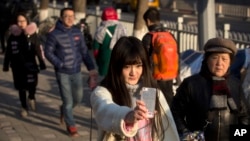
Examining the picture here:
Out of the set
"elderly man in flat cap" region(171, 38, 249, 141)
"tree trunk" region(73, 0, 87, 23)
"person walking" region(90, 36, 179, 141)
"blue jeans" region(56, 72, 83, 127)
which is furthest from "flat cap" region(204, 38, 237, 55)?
"tree trunk" region(73, 0, 87, 23)

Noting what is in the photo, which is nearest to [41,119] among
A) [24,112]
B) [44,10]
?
[24,112]

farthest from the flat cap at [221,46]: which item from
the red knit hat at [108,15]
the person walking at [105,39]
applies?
the red knit hat at [108,15]

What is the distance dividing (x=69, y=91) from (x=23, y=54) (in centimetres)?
183

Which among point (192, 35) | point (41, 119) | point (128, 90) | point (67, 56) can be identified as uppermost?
point (128, 90)

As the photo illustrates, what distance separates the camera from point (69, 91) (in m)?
7.93

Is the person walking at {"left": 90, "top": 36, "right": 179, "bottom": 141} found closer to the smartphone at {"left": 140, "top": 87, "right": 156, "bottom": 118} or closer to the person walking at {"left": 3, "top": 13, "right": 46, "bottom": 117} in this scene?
the smartphone at {"left": 140, "top": 87, "right": 156, "bottom": 118}

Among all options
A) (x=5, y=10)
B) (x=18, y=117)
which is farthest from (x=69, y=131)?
(x=5, y=10)

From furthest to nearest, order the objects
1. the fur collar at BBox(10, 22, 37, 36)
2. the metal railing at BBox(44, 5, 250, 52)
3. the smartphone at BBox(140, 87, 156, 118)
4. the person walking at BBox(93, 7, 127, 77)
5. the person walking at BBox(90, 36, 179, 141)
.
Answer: the metal railing at BBox(44, 5, 250, 52), the fur collar at BBox(10, 22, 37, 36), the person walking at BBox(93, 7, 127, 77), the person walking at BBox(90, 36, 179, 141), the smartphone at BBox(140, 87, 156, 118)

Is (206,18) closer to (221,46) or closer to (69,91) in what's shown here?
(69,91)

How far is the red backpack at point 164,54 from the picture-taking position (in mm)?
6824

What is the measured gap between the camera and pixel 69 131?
8.11 meters

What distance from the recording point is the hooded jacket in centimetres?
784

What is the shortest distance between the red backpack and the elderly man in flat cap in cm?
275

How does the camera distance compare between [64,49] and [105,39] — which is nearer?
[64,49]
